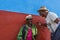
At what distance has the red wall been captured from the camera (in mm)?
6203

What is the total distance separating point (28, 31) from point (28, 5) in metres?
0.94

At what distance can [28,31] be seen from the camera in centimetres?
600

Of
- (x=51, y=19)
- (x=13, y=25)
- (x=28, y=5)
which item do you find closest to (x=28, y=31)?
(x=13, y=25)

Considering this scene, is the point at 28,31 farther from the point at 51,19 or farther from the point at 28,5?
the point at 28,5

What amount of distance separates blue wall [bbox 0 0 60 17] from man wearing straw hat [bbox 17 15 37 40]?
1.86 ft

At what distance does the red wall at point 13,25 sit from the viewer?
620cm

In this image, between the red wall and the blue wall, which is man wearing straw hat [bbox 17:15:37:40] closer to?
the red wall

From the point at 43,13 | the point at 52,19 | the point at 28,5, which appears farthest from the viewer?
the point at 28,5

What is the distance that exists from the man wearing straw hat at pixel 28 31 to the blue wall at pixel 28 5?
568mm

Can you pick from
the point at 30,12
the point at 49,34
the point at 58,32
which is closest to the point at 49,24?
the point at 49,34

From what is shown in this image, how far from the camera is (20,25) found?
6.27 m

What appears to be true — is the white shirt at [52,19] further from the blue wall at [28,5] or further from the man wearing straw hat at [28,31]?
the blue wall at [28,5]

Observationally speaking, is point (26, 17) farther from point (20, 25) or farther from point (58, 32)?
point (58, 32)

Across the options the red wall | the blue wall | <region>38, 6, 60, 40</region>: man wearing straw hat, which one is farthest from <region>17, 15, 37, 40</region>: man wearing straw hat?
the blue wall
